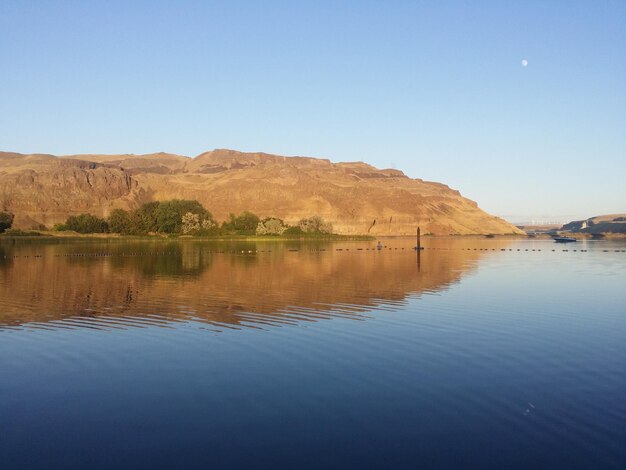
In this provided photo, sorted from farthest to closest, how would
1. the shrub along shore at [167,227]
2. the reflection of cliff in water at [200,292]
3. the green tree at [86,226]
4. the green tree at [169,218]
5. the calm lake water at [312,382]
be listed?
1. the green tree at [86,226]
2. the green tree at [169,218]
3. the shrub along shore at [167,227]
4. the reflection of cliff in water at [200,292]
5. the calm lake water at [312,382]

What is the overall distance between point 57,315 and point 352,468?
77.1ft

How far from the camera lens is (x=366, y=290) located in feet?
139

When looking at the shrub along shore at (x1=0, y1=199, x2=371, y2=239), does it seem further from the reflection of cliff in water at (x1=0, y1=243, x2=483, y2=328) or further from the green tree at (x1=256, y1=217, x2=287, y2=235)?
the reflection of cliff in water at (x1=0, y1=243, x2=483, y2=328)

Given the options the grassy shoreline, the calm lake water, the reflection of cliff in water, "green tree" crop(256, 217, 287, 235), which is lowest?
the calm lake water

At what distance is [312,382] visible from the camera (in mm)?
17234

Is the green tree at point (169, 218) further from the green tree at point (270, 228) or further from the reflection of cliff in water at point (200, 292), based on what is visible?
the reflection of cliff in water at point (200, 292)

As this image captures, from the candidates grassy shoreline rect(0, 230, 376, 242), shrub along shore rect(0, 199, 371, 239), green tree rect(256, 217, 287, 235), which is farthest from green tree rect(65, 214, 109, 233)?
green tree rect(256, 217, 287, 235)

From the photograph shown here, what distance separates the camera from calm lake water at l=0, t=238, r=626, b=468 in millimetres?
12148

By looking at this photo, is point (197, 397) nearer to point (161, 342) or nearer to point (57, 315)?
point (161, 342)

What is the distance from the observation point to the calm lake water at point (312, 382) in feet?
39.9

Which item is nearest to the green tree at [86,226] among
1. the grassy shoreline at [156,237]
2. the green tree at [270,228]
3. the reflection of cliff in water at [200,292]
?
the grassy shoreline at [156,237]

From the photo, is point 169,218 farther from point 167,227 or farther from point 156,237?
point 156,237

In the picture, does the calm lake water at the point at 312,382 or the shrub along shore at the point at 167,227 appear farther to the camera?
the shrub along shore at the point at 167,227

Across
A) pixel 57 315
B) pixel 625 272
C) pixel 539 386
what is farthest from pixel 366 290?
pixel 625 272
